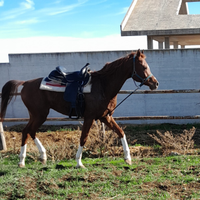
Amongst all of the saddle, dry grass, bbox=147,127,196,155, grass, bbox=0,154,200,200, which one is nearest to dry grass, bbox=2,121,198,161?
dry grass, bbox=147,127,196,155

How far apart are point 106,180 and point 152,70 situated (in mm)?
6841

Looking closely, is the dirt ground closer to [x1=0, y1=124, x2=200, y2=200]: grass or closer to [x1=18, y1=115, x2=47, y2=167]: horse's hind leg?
[x1=0, y1=124, x2=200, y2=200]: grass

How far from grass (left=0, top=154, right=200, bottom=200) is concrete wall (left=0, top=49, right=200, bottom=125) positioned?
17.2ft

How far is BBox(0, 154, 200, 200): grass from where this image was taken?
12.6ft

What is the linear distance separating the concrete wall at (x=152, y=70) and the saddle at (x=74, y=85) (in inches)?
213

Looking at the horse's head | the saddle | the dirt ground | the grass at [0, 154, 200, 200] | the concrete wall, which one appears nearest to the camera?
the grass at [0, 154, 200, 200]

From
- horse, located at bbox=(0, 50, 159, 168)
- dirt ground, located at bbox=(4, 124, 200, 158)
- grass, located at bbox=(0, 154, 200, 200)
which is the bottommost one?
dirt ground, located at bbox=(4, 124, 200, 158)

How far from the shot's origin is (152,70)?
1045 cm

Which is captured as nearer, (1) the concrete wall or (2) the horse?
(2) the horse

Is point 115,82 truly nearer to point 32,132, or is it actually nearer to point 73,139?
point 32,132

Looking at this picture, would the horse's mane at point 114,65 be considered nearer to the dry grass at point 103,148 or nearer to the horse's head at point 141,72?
the horse's head at point 141,72

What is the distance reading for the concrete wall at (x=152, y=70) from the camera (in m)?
10.4

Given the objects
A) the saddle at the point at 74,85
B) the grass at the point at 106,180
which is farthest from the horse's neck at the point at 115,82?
the grass at the point at 106,180

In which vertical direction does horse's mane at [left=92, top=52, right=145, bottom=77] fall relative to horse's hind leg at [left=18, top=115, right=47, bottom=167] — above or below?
above
